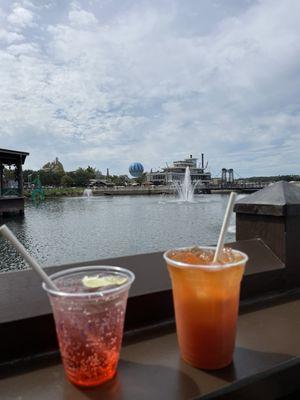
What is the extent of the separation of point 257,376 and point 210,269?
1.52ft

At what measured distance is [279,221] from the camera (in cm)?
228

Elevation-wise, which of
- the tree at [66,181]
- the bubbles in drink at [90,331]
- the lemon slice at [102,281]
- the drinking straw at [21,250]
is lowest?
the bubbles in drink at [90,331]

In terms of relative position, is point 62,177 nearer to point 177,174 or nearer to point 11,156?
point 177,174

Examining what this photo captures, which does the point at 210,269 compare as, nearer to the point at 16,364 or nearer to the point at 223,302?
the point at 223,302

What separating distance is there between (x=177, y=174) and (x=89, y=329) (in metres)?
111

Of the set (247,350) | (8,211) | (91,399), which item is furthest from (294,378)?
(8,211)

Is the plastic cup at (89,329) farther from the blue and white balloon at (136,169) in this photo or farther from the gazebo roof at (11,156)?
the blue and white balloon at (136,169)

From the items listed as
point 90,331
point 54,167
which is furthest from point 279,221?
point 54,167

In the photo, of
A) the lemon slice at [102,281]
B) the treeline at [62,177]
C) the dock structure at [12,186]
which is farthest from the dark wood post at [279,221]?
the treeline at [62,177]

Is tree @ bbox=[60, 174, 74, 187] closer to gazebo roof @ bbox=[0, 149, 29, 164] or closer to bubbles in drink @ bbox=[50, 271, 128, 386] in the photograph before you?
gazebo roof @ bbox=[0, 149, 29, 164]

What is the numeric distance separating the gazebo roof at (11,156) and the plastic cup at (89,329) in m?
28.3

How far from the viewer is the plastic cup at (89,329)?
1101 millimetres

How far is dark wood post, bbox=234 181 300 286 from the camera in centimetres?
223

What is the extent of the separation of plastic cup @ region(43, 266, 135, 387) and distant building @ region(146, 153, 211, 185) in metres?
106
